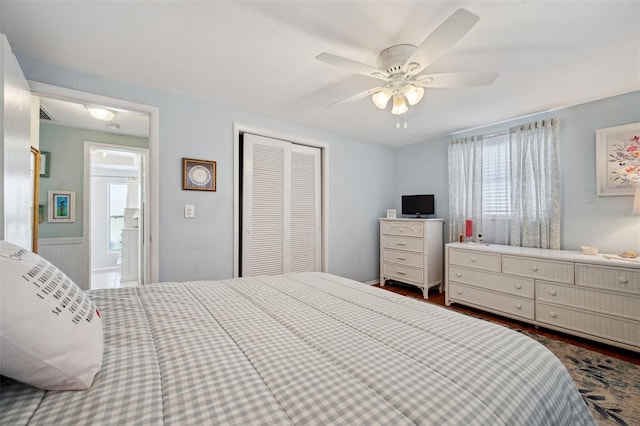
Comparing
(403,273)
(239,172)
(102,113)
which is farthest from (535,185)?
(102,113)

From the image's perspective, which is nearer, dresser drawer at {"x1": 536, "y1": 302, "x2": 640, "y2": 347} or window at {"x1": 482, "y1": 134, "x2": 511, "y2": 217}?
dresser drawer at {"x1": 536, "y1": 302, "x2": 640, "y2": 347}

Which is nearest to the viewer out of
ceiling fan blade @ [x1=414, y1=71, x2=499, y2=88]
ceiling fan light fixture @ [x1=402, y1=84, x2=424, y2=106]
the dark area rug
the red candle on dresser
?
the dark area rug

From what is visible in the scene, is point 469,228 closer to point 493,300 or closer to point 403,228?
point 403,228

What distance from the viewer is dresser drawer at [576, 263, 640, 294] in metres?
2.20

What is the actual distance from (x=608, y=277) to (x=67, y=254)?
582 cm

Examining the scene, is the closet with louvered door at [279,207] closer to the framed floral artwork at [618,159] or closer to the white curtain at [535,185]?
the white curtain at [535,185]

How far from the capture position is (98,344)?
0.77 meters

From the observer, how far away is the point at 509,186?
3.36m

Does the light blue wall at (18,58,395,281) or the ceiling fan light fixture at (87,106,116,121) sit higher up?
the ceiling fan light fixture at (87,106,116,121)

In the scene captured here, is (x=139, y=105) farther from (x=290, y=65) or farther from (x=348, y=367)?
(x=348, y=367)

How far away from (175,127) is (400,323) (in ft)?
8.78

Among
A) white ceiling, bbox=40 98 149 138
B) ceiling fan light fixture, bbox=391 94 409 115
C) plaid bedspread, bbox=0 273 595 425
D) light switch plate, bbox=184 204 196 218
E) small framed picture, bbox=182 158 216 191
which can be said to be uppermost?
white ceiling, bbox=40 98 149 138

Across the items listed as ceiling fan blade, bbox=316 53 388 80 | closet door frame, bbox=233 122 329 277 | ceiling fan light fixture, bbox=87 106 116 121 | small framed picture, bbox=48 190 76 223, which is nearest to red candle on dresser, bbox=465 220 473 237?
closet door frame, bbox=233 122 329 277

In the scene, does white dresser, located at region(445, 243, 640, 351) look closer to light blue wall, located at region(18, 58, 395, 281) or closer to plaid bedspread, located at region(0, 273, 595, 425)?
plaid bedspread, located at region(0, 273, 595, 425)
